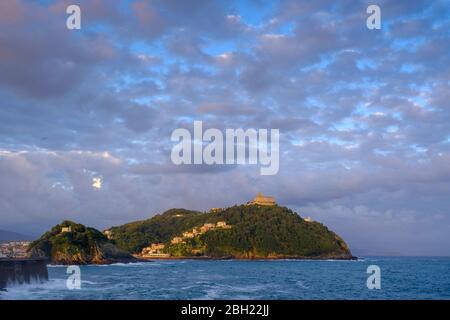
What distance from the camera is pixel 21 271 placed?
3172 inches

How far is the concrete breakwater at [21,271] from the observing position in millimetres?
73312

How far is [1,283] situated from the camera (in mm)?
71188

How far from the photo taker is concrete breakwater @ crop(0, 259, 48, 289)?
2886 inches
